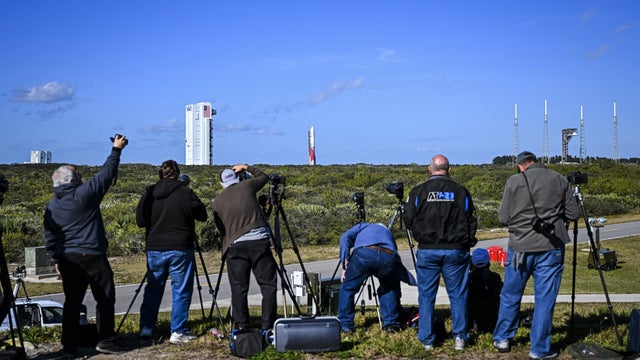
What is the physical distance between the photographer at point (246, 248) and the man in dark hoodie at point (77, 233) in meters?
1.20

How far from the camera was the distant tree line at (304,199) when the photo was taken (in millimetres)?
22062

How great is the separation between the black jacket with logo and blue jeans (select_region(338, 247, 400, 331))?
70 cm

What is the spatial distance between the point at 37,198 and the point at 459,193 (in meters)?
31.7

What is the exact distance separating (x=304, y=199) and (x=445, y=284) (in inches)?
1047

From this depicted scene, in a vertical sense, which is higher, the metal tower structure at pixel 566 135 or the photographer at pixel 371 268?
the metal tower structure at pixel 566 135

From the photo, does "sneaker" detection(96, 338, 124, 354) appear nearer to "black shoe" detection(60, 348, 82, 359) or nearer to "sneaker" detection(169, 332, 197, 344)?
"black shoe" detection(60, 348, 82, 359)

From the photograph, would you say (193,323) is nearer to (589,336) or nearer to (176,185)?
(176,185)

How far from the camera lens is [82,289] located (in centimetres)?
675

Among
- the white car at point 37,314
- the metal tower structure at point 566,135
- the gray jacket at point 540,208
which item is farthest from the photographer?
the metal tower structure at point 566,135

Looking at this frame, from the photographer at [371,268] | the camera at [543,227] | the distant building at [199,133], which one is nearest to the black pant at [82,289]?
the photographer at [371,268]

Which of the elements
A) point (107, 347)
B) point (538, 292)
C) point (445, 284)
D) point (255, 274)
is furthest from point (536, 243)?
point (107, 347)

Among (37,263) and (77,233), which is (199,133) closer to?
(37,263)

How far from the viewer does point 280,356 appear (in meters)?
6.62

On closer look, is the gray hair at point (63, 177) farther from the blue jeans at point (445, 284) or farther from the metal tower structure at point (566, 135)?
the metal tower structure at point (566, 135)
